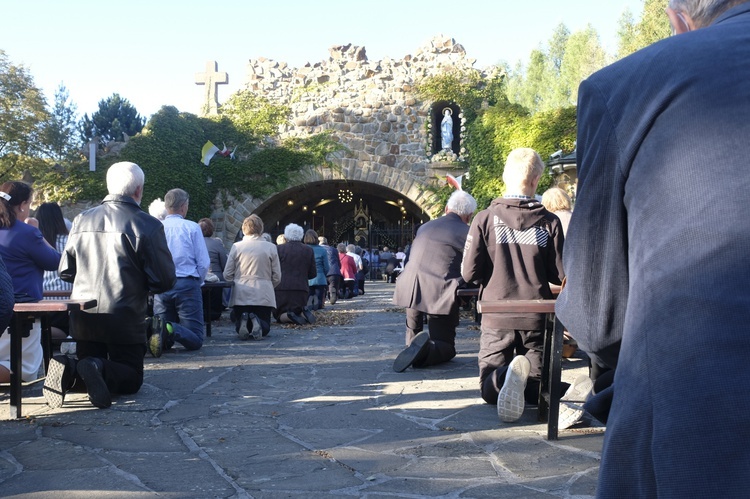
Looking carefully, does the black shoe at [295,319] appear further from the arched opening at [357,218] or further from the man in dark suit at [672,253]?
the arched opening at [357,218]

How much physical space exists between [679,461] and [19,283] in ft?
17.3

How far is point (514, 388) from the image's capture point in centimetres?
459

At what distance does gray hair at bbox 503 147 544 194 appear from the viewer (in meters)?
5.15

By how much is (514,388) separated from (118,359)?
265 cm

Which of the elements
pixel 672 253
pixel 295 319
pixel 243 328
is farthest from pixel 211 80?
pixel 672 253

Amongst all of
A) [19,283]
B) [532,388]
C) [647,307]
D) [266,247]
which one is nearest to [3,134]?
[266,247]

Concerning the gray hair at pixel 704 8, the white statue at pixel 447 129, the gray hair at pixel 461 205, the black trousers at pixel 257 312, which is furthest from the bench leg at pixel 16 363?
the white statue at pixel 447 129

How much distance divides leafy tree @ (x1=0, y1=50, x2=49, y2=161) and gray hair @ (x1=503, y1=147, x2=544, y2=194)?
23.0m

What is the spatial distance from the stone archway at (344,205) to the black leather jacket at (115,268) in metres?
15.7

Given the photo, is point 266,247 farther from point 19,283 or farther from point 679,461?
point 679,461

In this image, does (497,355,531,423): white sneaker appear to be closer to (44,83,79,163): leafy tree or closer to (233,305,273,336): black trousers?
(233,305,273,336): black trousers

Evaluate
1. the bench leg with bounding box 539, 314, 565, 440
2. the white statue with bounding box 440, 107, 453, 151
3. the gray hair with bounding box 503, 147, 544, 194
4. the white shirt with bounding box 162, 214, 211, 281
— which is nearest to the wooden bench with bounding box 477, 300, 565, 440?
the bench leg with bounding box 539, 314, 565, 440

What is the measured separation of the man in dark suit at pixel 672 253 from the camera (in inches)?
48.4

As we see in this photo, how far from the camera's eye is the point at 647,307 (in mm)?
1345
